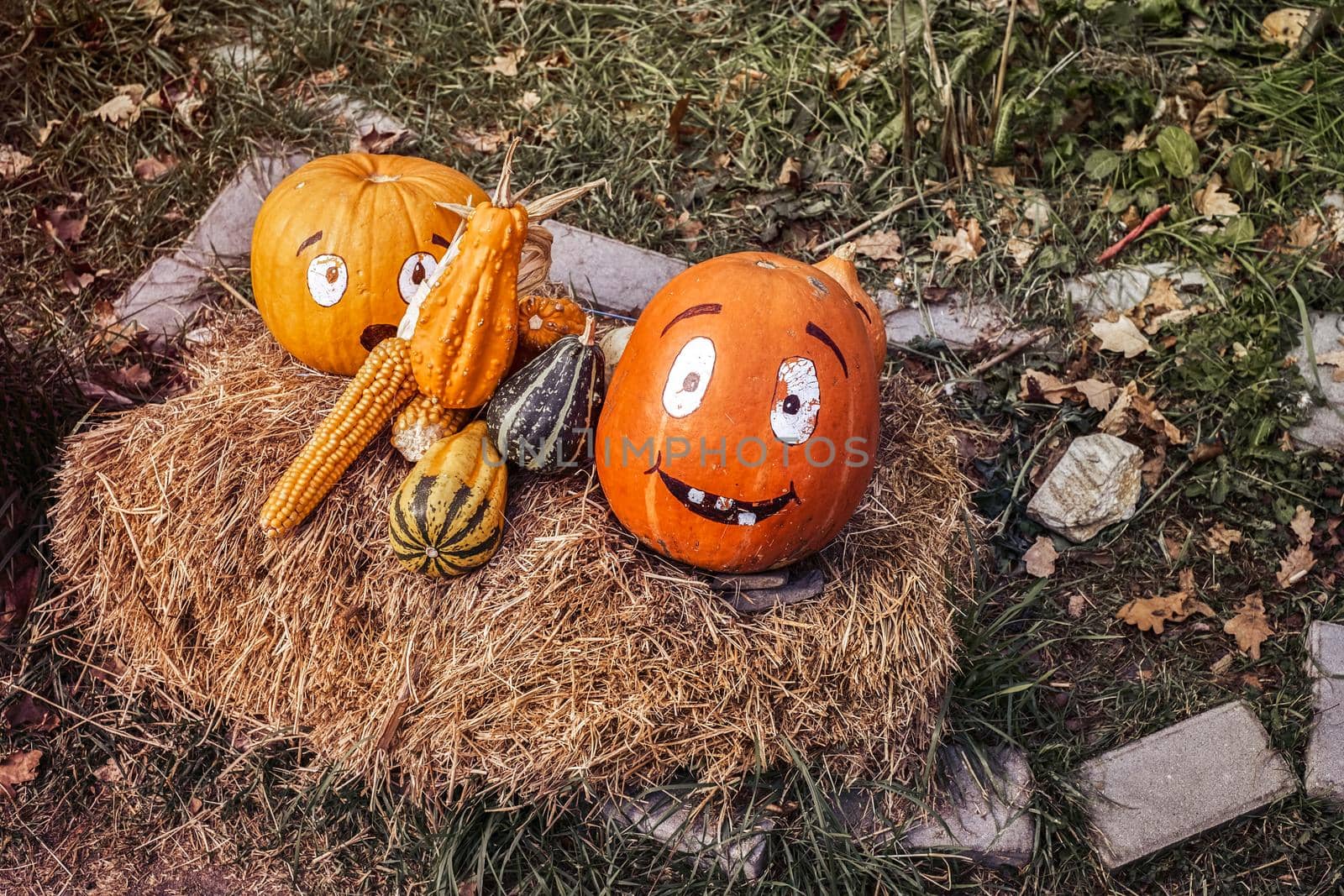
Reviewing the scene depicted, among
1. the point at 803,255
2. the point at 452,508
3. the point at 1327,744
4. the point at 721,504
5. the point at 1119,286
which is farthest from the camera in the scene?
the point at 803,255

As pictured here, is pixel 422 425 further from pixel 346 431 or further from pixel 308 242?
pixel 308 242

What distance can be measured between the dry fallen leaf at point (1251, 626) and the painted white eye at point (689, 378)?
273cm

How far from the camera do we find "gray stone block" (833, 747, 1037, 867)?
346 cm

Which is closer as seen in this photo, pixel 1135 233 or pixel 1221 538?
pixel 1221 538

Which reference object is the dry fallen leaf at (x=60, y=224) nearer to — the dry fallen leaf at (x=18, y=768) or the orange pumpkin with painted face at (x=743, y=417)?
the dry fallen leaf at (x=18, y=768)

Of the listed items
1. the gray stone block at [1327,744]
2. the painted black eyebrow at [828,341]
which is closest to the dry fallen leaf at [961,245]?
the painted black eyebrow at [828,341]

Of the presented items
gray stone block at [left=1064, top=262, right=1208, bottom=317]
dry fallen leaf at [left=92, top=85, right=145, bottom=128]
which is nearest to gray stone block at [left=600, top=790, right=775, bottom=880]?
gray stone block at [left=1064, top=262, right=1208, bottom=317]

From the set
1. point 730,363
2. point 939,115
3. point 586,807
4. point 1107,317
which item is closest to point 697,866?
point 586,807

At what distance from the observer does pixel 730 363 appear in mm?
2959

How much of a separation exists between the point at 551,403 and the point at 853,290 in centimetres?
128

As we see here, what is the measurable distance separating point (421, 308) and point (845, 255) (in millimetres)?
1627

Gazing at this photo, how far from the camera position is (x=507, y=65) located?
5605 mm

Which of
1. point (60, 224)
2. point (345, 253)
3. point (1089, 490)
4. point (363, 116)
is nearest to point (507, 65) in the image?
point (363, 116)

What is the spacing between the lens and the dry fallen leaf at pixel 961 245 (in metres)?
5.00
